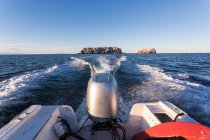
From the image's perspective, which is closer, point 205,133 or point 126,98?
point 205,133

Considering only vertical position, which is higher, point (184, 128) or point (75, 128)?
point (184, 128)

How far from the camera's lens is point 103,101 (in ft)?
8.39

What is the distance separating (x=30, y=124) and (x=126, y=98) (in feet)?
15.7

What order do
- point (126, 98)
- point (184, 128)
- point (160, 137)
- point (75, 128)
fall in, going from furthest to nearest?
point (126, 98) < point (75, 128) < point (160, 137) < point (184, 128)

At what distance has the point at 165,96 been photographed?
23.2 ft

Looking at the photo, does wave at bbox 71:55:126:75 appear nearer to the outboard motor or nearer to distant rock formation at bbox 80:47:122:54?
the outboard motor

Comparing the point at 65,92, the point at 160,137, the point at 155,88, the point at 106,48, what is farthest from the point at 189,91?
the point at 106,48

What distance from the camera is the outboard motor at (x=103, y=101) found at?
255 centimetres

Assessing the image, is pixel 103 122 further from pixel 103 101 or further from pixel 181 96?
pixel 181 96

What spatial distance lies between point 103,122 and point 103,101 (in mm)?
272

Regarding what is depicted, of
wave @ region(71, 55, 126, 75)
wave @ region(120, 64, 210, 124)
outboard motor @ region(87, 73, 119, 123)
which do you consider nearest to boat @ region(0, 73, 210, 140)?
outboard motor @ region(87, 73, 119, 123)

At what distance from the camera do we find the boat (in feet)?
6.31

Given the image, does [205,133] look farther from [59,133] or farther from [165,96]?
[165,96]

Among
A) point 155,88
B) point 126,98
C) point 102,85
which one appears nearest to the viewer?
point 102,85
